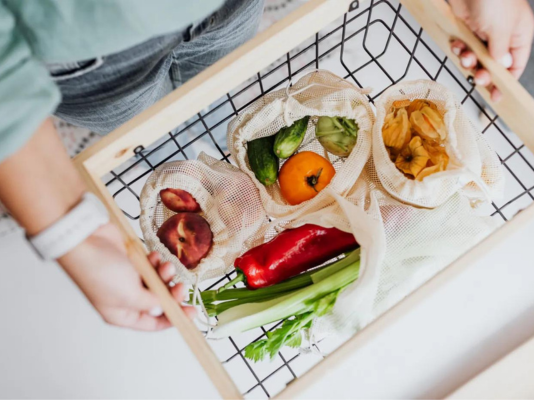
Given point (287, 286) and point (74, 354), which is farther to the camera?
point (74, 354)

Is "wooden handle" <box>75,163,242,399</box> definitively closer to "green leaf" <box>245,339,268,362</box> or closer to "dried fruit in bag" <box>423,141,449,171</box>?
"green leaf" <box>245,339,268,362</box>

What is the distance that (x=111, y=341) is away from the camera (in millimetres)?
1073

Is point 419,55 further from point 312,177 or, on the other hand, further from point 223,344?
point 223,344

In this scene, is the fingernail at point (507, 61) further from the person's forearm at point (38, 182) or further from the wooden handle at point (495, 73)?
the person's forearm at point (38, 182)

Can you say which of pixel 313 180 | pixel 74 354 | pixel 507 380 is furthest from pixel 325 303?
pixel 74 354

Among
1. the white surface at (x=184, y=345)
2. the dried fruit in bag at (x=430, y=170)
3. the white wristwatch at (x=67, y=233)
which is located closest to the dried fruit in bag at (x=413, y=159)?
the dried fruit in bag at (x=430, y=170)

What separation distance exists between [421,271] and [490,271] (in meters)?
0.50

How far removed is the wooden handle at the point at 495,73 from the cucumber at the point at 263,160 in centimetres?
25

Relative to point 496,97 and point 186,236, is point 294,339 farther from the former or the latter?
point 496,97

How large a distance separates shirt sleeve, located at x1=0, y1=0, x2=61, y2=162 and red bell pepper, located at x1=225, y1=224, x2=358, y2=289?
0.35 m

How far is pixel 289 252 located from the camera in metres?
0.66

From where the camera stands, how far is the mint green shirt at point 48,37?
0.38 meters

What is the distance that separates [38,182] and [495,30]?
477mm

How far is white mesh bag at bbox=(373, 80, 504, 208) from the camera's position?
1.96ft
